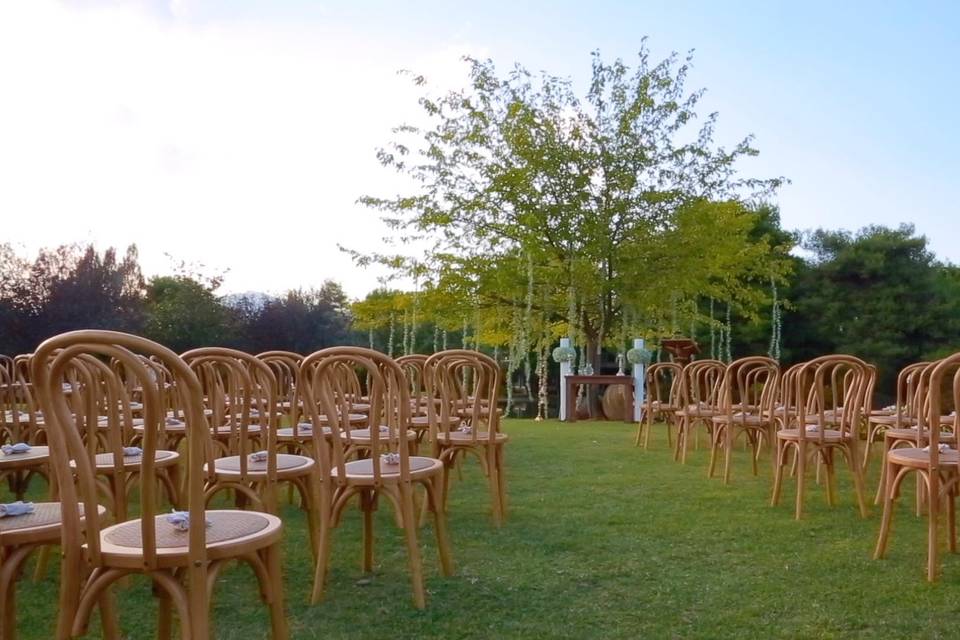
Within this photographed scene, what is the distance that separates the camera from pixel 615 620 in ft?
9.49

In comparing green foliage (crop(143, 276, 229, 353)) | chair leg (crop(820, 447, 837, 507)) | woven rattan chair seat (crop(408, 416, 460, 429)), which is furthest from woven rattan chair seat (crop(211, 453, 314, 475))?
green foliage (crop(143, 276, 229, 353))

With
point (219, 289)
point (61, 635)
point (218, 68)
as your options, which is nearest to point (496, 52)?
point (218, 68)

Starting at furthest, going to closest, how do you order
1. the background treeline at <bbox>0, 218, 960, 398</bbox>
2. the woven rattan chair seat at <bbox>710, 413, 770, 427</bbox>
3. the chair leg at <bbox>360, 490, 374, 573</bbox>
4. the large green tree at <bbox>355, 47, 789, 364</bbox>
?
the background treeline at <bbox>0, 218, 960, 398</bbox> → the large green tree at <bbox>355, 47, 789, 364</bbox> → the woven rattan chair seat at <bbox>710, 413, 770, 427</bbox> → the chair leg at <bbox>360, 490, 374, 573</bbox>

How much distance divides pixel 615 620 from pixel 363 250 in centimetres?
1251

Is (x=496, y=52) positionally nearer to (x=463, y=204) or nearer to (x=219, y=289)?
(x=463, y=204)

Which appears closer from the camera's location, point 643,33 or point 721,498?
point 721,498

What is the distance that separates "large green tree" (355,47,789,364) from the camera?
549 inches

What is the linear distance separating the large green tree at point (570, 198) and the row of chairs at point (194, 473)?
360 inches

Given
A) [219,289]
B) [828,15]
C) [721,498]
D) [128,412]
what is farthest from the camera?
[219,289]

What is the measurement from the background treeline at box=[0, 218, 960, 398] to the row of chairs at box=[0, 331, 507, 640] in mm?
11521

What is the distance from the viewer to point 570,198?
1407 centimetres

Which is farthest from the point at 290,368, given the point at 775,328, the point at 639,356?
the point at 775,328

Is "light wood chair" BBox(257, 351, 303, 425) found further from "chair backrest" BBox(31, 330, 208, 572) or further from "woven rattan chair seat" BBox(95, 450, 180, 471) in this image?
Answer: "chair backrest" BBox(31, 330, 208, 572)

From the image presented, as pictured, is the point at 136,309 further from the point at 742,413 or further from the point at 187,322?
the point at 742,413
